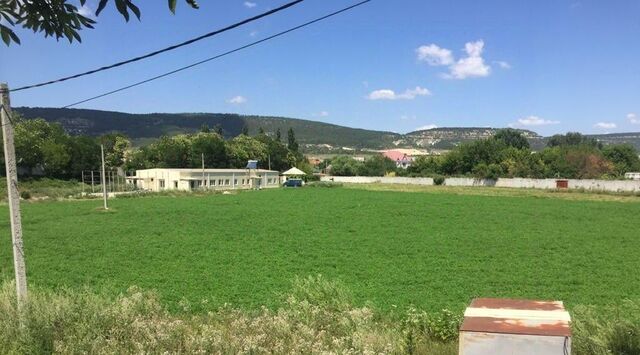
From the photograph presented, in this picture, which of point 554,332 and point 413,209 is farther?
point 413,209

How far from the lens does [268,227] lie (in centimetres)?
2805

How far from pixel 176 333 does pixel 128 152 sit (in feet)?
331

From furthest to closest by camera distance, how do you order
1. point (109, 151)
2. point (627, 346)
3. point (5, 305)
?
point (109, 151)
point (5, 305)
point (627, 346)

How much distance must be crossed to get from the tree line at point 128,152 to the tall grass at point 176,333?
6819 cm

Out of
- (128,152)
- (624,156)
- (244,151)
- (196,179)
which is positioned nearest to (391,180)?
(244,151)

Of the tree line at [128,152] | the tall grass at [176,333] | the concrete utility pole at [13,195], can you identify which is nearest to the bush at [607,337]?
the tall grass at [176,333]

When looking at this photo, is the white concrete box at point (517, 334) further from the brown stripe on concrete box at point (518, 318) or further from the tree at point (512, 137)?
the tree at point (512, 137)

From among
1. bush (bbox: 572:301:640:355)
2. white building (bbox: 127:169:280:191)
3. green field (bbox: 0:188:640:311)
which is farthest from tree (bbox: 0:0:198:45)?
white building (bbox: 127:169:280:191)

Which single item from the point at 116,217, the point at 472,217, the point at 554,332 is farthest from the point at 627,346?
the point at 116,217

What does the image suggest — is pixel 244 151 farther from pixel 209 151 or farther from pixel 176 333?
pixel 176 333

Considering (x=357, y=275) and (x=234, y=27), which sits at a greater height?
(x=234, y=27)

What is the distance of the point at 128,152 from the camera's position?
3930 inches

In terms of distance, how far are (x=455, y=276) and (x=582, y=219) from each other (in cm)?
2153

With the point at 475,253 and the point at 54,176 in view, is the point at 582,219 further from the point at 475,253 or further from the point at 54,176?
the point at 54,176
